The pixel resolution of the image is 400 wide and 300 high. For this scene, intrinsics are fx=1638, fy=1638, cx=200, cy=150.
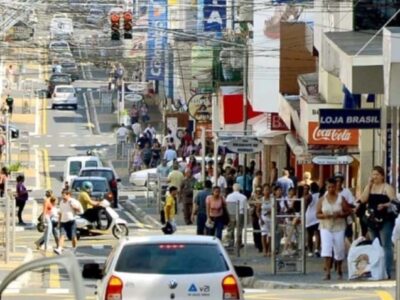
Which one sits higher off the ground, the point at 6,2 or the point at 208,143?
the point at 6,2

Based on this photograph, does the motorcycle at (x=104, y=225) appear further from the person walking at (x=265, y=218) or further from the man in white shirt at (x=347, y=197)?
the man in white shirt at (x=347, y=197)

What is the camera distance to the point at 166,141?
219 ft

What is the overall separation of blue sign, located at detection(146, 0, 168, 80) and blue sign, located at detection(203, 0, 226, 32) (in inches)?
269

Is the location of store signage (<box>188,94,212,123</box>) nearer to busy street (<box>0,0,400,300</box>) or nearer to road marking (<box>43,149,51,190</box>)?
busy street (<box>0,0,400,300</box>)

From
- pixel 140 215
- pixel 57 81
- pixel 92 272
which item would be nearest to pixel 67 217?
pixel 140 215

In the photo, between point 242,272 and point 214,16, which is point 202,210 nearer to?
point 242,272

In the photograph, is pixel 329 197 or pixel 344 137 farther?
pixel 344 137

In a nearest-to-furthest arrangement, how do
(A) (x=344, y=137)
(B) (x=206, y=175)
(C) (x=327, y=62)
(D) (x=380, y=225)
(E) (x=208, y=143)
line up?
1. (D) (x=380, y=225)
2. (C) (x=327, y=62)
3. (A) (x=344, y=137)
4. (B) (x=206, y=175)
5. (E) (x=208, y=143)

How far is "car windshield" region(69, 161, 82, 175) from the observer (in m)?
54.8

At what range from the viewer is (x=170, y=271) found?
15.9 meters

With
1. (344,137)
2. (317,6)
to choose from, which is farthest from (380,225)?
(317,6)

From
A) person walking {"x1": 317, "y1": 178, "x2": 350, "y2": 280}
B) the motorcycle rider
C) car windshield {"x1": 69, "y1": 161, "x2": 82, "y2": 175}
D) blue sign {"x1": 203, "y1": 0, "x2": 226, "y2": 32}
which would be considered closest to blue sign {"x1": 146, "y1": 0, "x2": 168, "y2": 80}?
blue sign {"x1": 203, "y1": 0, "x2": 226, "y2": 32}

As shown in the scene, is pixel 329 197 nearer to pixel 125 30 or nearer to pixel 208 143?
pixel 125 30

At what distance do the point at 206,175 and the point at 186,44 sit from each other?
25.3m
